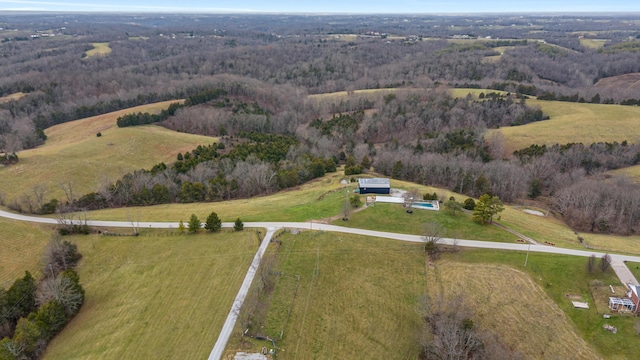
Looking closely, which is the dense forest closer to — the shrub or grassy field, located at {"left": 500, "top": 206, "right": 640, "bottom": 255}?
grassy field, located at {"left": 500, "top": 206, "right": 640, "bottom": 255}

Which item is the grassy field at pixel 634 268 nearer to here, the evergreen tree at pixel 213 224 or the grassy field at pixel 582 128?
the evergreen tree at pixel 213 224

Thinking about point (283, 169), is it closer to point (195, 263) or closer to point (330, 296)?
point (195, 263)

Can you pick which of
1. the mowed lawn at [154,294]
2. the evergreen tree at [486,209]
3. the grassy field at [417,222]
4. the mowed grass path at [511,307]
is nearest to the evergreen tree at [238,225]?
the mowed lawn at [154,294]

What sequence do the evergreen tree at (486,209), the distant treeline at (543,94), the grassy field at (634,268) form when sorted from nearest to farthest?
1. the grassy field at (634,268)
2. the evergreen tree at (486,209)
3. the distant treeline at (543,94)

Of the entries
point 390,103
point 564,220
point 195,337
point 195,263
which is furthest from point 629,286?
point 390,103

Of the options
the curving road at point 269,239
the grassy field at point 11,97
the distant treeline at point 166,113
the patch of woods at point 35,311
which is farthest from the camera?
the grassy field at point 11,97

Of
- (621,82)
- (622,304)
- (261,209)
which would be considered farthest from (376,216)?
(621,82)
